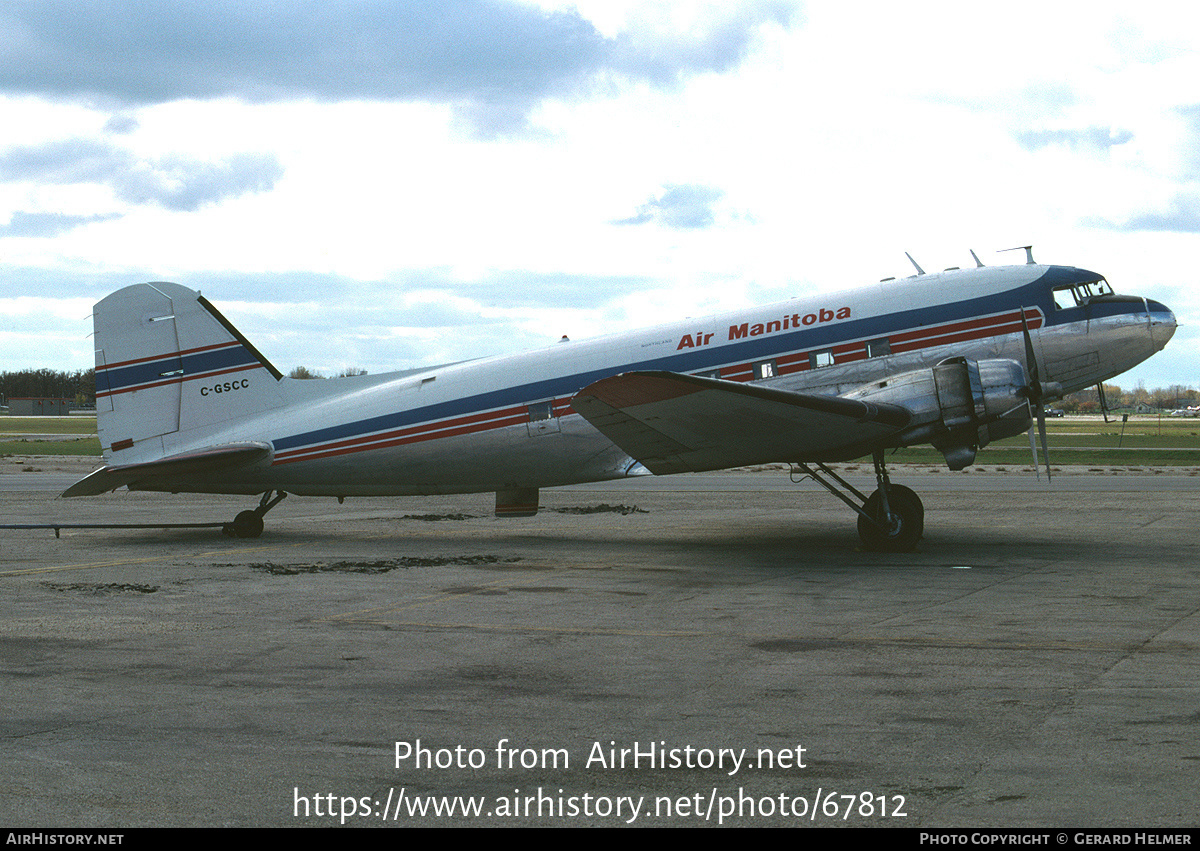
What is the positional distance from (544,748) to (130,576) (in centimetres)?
1095

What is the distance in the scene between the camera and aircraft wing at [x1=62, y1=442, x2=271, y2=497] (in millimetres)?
19734

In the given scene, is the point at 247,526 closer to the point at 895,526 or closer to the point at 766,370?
the point at 766,370

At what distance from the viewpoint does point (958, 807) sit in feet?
17.7

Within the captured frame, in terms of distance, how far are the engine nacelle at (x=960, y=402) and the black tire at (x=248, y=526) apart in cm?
1251

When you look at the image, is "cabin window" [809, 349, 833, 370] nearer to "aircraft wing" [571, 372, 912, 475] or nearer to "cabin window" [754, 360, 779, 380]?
"cabin window" [754, 360, 779, 380]

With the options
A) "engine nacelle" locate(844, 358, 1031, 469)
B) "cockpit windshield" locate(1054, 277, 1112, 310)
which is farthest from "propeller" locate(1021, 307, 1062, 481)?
"cockpit windshield" locate(1054, 277, 1112, 310)

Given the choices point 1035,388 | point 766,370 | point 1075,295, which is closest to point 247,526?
point 766,370

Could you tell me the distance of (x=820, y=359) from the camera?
59.2 feet

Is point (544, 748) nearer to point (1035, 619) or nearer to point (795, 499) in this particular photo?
point (1035, 619)

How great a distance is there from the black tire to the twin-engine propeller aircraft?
66mm

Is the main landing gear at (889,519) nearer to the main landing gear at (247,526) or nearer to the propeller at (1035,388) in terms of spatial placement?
the propeller at (1035,388)

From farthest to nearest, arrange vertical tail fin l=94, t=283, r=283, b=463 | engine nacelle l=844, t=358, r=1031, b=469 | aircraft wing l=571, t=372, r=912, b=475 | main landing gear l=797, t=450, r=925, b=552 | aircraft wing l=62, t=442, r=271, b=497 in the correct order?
vertical tail fin l=94, t=283, r=283, b=463 < aircraft wing l=62, t=442, r=271, b=497 < main landing gear l=797, t=450, r=925, b=552 < engine nacelle l=844, t=358, r=1031, b=469 < aircraft wing l=571, t=372, r=912, b=475

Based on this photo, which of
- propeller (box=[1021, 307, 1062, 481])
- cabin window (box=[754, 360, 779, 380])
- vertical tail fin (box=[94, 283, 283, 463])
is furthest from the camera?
vertical tail fin (box=[94, 283, 283, 463])
